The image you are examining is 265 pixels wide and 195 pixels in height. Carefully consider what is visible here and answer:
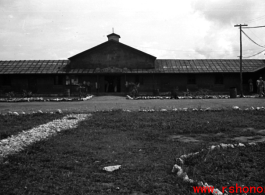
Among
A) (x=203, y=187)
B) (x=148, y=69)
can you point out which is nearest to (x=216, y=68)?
(x=148, y=69)

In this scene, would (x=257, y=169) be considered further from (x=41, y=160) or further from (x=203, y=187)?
(x=41, y=160)

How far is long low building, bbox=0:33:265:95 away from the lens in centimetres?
3400

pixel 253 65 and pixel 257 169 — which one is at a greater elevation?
pixel 253 65

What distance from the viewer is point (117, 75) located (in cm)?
3462

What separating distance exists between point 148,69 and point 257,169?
99.8 ft

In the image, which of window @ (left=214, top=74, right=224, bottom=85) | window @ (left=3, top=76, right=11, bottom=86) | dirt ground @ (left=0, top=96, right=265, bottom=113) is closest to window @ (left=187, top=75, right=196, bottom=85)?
window @ (left=214, top=74, right=224, bottom=85)

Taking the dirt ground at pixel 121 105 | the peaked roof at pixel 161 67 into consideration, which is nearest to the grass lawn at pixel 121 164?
the dirt ground at pixel 121 105

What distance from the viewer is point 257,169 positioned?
4.38 m

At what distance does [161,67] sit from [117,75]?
5.89m

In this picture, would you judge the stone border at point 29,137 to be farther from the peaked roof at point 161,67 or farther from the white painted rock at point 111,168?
the peaked roof at point 161,67

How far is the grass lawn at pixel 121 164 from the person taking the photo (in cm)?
376

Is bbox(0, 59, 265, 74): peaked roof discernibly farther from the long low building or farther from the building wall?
the building wall

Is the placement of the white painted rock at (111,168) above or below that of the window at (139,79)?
below

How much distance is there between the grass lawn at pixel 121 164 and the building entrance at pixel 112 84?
27.2 metres
